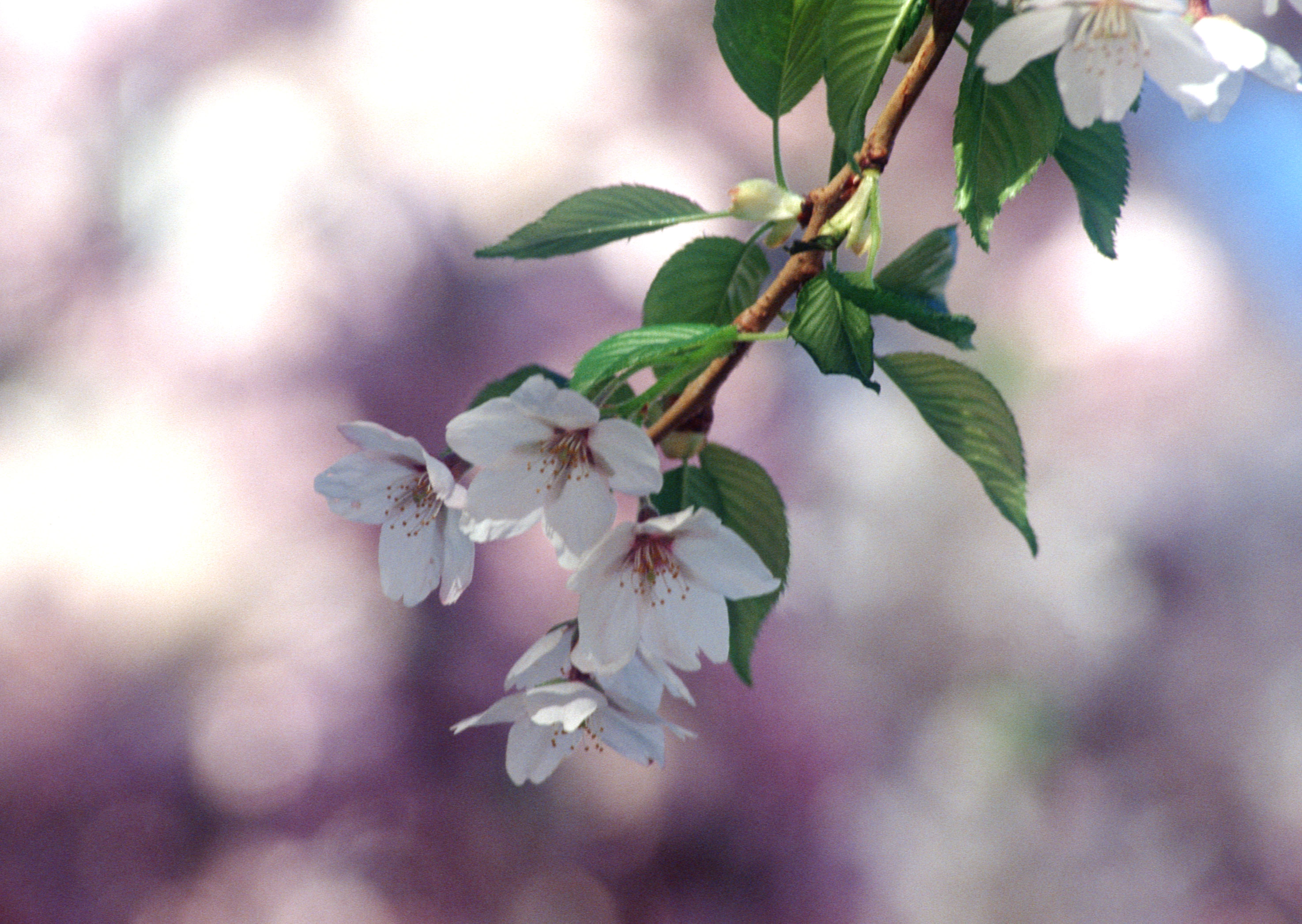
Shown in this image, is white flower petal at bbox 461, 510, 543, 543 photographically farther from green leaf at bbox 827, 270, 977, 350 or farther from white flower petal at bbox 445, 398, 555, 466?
green leaf at bbox 827, 270, 977, 350

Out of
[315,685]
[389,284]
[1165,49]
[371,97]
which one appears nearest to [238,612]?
[315,685]

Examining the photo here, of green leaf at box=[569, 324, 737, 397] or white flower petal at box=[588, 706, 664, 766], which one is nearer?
green leaf at box=[569, 324, 737, 397]

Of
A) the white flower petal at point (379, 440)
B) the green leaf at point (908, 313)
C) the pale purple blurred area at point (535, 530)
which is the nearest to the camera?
the green leaf at point (908, 313)

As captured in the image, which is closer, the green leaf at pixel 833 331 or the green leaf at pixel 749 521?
the green leaf at pixel 833 331

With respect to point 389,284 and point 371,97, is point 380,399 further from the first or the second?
point 371,97

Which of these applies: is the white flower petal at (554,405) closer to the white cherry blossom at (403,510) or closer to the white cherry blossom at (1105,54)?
the white cherry blossom at (403,510)

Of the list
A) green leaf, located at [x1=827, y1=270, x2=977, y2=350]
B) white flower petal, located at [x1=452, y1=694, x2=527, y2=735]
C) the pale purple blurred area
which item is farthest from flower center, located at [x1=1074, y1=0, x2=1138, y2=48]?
the pale purple blurred area

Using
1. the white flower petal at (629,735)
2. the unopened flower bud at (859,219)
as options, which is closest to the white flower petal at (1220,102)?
the unopened flower bud at (859,219)
